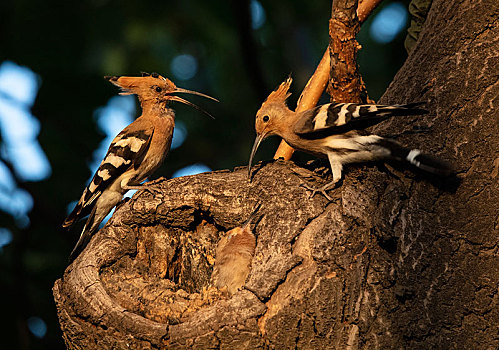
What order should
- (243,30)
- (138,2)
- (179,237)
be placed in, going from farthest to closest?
1. (138,2)
2. (243,30)
3. (179,237)

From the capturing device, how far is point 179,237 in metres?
3.07

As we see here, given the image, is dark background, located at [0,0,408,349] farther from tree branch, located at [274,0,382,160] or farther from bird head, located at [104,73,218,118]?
tree branch, located at [274,0,382,160]

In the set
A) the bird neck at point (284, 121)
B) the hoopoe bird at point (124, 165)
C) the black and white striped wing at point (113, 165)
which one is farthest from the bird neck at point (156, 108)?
the bird neck at point (284, 121)

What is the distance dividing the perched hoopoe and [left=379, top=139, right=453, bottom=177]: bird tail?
0.72 metres

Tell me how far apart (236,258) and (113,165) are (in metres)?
1.47

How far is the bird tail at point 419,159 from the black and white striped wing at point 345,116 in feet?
0.55

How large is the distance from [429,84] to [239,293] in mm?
1483

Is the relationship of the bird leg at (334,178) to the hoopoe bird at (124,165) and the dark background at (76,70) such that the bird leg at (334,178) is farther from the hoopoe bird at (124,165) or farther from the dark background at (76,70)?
the dark background at (76,70)

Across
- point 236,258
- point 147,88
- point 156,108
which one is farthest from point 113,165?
point 236,258

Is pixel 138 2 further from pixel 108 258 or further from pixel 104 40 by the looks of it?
pixel 108 258

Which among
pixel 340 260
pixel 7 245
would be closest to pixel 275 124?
pixel 340 260

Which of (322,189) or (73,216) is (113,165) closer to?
(73,216)

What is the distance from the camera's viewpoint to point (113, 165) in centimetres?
385

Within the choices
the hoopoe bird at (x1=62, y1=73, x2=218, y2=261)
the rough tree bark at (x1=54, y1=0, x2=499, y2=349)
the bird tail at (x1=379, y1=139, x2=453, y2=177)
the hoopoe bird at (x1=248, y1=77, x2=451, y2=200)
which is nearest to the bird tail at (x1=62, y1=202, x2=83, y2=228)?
the hoopoe bird at (x1=62, y1=73, x2=218, y2=261)
